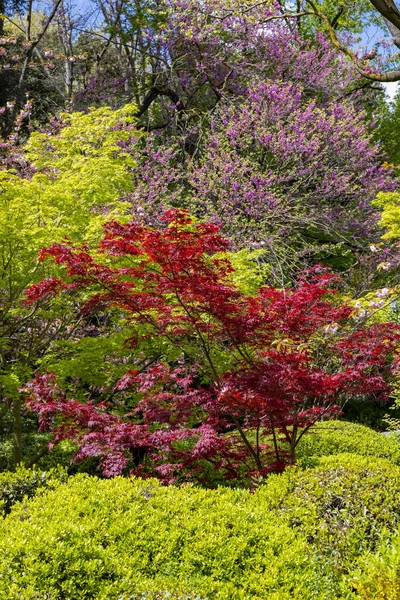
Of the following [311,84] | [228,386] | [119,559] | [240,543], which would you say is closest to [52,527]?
[119,559]

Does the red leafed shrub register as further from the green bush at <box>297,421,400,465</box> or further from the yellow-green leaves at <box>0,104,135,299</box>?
the green bush at <box>297,421,400,465</box>

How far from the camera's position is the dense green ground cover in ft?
8.75

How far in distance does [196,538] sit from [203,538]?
0.05 meters

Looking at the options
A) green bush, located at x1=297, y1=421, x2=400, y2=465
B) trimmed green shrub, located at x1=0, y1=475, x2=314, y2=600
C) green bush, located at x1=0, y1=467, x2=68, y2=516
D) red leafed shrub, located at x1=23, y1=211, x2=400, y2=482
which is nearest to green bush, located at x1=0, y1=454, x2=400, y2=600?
trimmed green shrub, located at x1=0, y1=475, x2=314, y2=600

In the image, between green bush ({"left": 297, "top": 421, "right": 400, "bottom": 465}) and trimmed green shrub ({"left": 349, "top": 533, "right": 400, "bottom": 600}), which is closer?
trimmed green shrub ({"left": 349, "top": 533, "right": 400, "bottom": 600})

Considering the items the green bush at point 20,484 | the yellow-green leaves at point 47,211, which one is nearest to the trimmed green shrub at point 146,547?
the green bush at point 20,484

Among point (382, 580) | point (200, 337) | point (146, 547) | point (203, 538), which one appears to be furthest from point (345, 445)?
point (382, 580)

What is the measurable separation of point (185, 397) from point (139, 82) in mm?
13230

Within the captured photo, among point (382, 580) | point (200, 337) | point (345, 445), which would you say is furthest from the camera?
point (345, 445)

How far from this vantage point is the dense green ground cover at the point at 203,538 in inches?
105

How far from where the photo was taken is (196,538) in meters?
3.22

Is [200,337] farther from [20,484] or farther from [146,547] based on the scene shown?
[146,547]

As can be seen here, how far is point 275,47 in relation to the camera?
1477cm

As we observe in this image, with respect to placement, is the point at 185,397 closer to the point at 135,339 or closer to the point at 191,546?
the point at 135,339
